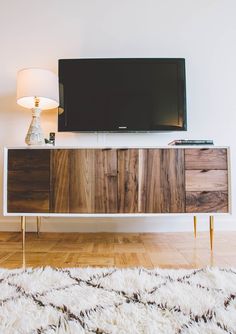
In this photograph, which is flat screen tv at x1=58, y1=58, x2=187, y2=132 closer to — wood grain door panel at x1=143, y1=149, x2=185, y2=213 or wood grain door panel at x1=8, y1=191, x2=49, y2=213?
wood grain door panel at x1=143, y1=149, x2=185, y2=213

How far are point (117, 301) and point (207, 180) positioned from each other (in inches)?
33.9

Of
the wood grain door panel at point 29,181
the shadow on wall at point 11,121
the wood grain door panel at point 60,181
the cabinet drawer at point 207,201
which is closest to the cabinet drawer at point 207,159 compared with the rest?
the cabinet drawer at point 207,201

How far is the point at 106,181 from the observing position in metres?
1.34

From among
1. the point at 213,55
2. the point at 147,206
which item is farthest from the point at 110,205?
the point at 213,55

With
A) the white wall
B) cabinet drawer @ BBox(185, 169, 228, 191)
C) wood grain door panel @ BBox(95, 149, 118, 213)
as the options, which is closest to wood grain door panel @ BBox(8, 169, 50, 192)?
wood grain door panel @ BBox(95, 149, 118, 213)

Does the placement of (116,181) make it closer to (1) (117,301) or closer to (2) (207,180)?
(2) (207,180)

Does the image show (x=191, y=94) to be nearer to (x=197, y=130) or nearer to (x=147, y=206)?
(x=197, y=130)

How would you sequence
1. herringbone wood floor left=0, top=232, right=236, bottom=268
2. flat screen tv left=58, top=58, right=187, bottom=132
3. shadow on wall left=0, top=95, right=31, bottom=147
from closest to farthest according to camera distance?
herringbone wood floor left=0, top=232, right=236, bottom=268 → flat screen tv left=58, top=58, right=187, bottom=132 → shadow on wall left=0, top=95, right=31, bottom=147

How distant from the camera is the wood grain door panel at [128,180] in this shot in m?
1.32

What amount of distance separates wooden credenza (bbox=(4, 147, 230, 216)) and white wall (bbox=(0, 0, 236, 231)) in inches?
19.4

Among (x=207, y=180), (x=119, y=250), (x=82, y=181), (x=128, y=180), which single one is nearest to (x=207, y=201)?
(x=207, y=180)

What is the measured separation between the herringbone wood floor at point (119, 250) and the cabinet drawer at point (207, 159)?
469 millimetres

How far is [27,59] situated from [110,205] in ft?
4.38

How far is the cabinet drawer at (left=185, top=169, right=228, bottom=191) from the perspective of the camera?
4.31 ft
